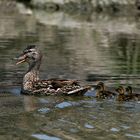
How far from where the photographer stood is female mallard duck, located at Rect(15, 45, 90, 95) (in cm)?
1314

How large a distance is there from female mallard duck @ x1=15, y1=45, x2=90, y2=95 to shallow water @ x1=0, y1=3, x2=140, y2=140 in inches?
8.9

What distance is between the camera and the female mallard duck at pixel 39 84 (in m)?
13.1

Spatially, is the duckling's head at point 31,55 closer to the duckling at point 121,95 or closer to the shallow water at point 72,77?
the shallow water at point 72,77

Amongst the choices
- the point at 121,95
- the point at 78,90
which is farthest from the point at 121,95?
the point at 78,90

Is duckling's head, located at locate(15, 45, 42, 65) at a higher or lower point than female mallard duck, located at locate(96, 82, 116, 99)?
higher

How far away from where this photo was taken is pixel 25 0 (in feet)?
194

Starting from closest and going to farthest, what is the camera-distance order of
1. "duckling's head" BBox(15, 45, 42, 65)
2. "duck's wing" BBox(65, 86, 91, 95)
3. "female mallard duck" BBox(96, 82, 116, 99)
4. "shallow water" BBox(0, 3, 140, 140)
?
"shallow water" BBox(0, 3, 140, 140) → "female mallard duck" BBox(96, 82, 116, 99) → "duck's wing" BBox(65, 86, 91, 95) → "duckling's head" BBox(15, 45, 42, 65)

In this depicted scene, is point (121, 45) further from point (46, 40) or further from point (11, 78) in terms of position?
point (11, 78)

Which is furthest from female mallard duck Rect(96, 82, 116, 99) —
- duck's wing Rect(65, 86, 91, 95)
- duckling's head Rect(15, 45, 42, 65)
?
duckling's head Rect(15, 45, 42, 65)

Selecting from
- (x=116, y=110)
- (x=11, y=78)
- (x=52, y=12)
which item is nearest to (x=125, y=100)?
(x=116, y=110)

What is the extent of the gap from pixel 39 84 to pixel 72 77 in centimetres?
231

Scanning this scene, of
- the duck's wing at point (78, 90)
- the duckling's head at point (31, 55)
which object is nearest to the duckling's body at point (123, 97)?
the duck's wing at point (78, 90)

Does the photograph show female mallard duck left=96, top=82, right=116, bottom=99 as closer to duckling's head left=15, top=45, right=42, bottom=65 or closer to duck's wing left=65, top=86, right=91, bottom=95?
duck's wing left=65, top=86, right=91, bottom=95

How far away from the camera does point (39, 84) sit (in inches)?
536
